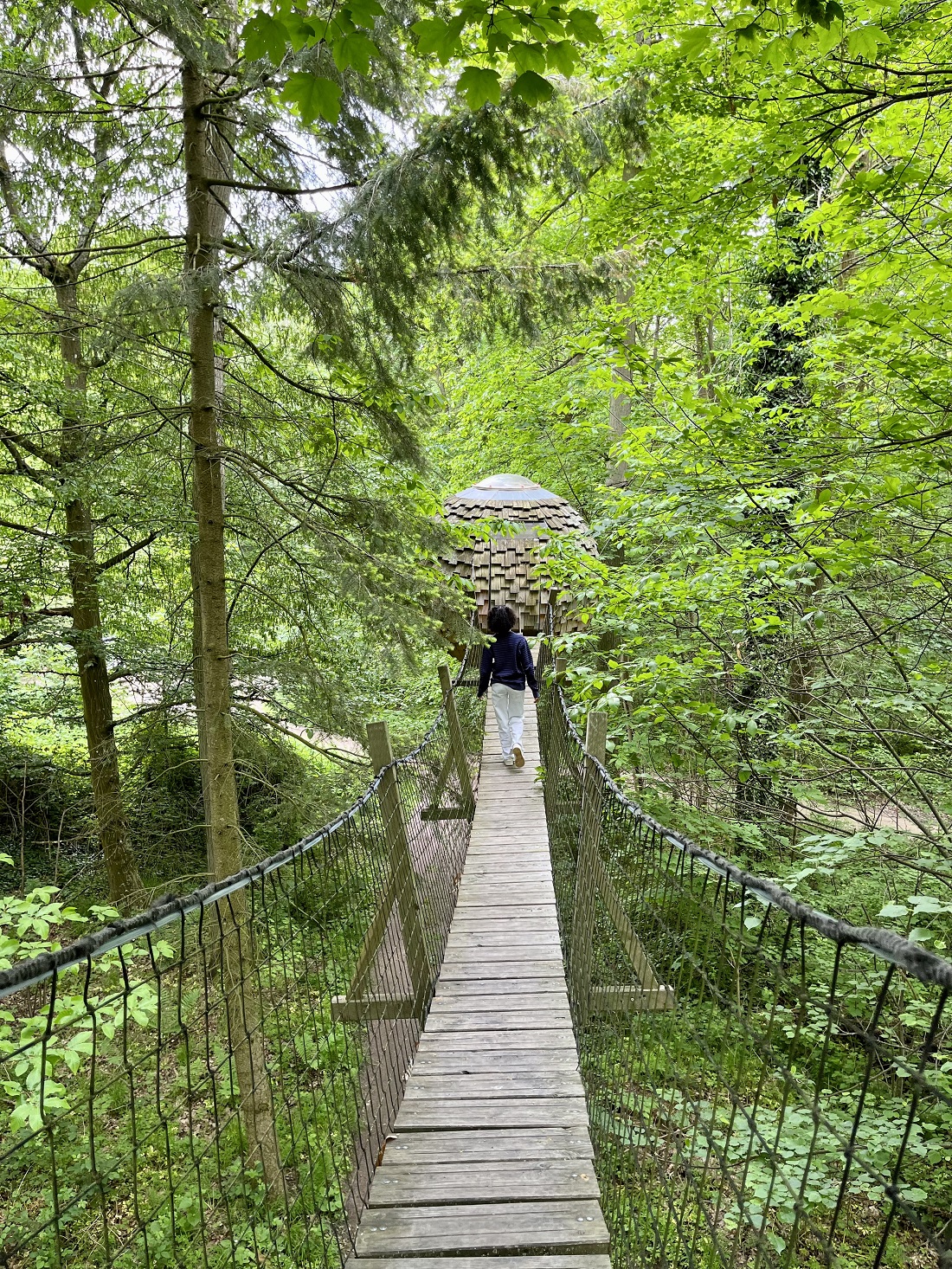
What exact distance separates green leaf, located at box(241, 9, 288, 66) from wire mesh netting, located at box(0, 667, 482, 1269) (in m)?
2.02

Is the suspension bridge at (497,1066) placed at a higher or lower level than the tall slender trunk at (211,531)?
lower

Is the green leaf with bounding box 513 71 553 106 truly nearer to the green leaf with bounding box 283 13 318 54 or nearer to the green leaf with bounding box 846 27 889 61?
the green leaf with bounding box 283 13 318 54

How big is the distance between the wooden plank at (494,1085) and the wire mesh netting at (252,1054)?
0.16 meters

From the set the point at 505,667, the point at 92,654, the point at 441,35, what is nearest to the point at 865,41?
the point at 441,35

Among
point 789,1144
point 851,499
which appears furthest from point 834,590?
point 789,1144

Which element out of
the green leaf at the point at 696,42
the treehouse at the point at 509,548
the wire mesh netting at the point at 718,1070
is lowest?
the wire mesh netting at the point at 718,1070

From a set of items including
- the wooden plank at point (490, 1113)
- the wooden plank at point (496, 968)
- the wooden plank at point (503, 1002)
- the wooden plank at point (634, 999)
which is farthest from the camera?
the wooden plank at point (496, 968)

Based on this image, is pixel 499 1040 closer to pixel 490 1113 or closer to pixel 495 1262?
pixel 490 1113

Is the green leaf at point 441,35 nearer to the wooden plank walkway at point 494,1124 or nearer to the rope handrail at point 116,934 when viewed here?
the rope handrail at point 116,934

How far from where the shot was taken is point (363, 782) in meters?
Answer: 5.64

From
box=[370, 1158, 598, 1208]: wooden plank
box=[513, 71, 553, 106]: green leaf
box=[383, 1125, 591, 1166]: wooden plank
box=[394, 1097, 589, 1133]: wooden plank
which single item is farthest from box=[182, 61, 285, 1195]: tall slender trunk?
box=[513, 71, 553, 106]: green leaf

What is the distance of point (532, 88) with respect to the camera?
6.29 feet

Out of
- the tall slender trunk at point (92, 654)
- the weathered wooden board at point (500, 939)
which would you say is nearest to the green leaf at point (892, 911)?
the weathered wooden board at point (500, 939)

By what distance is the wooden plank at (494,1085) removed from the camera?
2.80 metres
